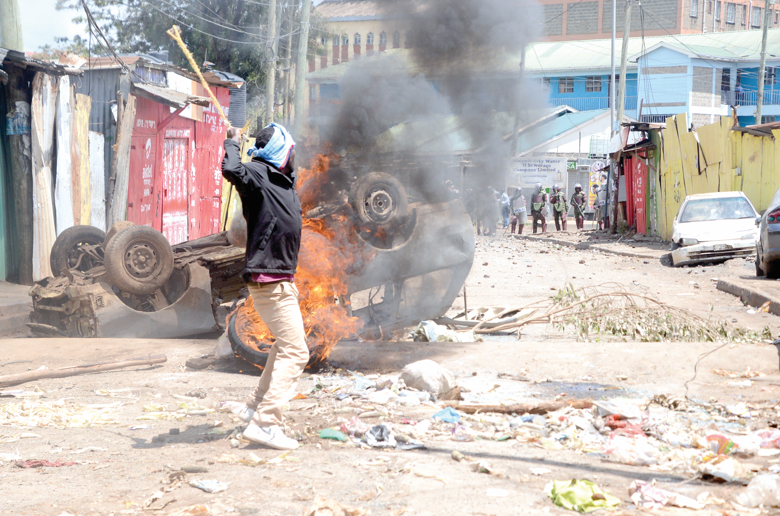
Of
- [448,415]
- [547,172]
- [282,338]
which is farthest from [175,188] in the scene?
[547,172]

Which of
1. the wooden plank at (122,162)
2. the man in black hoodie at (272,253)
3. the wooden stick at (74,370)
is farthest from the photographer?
the wooden plank at (122,162)

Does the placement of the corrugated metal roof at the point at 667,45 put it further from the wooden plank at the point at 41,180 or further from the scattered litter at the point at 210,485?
the scattered litter at the point at 210,485

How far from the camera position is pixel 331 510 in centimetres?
308

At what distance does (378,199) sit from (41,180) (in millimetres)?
6967

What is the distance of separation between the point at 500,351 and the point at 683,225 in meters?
12.3

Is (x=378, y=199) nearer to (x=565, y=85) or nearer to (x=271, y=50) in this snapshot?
(x=271, y=50)

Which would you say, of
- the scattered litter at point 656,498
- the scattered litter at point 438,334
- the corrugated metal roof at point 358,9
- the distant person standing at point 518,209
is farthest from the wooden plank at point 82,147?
the distant person standing at point 518,209

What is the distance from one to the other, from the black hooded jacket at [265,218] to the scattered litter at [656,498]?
7.61 feet

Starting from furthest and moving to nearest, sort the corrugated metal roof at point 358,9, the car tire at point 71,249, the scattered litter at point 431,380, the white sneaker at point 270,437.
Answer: the car tire at point 71,249
the corrugated metal roof at point 358,9
the scattered litter at point 431,380
the white sneaker at point 270,437

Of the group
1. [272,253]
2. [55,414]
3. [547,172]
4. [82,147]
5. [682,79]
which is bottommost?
[55,414]

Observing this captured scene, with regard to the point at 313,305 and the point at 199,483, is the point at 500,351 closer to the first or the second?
the point at 313,305

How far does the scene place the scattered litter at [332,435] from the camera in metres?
4.28

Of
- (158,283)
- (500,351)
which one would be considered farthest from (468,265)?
(158,283)

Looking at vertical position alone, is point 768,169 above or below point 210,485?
above
